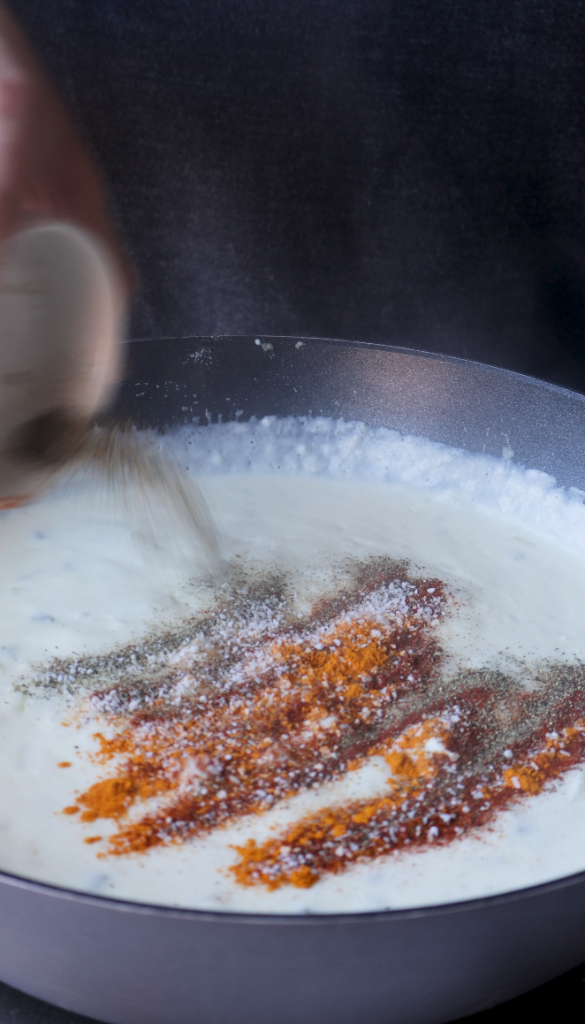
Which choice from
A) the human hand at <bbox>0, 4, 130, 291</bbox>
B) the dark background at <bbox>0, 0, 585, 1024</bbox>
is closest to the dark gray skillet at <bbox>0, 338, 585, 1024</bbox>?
the human hand at <bbox>0, 4, 130, 291</bbox>

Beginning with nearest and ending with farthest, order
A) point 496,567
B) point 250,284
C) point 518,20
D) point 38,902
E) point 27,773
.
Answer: point 38,902
point 27,773
point 496,567
point 518,20
point 250,284

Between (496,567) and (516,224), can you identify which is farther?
(516,224)

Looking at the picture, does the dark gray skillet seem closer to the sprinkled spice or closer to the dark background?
the sprinkled spice

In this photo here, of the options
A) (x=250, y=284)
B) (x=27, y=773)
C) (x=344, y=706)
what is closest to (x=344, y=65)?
(x=250, y=284)

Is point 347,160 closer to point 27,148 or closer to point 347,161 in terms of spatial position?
point 347,161

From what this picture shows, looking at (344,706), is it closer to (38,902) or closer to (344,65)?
(38,902)

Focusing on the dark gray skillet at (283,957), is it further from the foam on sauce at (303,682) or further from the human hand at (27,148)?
the human hand at (27,148)

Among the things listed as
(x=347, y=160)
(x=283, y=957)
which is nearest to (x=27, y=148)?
(x=347, y=160)

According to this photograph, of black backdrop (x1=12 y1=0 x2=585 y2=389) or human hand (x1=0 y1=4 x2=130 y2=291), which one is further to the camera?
black backdrop (x1=12 y1=0 x2=585 y2=389)

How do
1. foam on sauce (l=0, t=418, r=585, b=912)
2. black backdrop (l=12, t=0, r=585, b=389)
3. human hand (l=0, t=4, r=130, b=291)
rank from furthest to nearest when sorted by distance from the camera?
1. black backdrop (l=12, t=0, r=585, b=389)
2. human hand (l=0, t=4, r=130, b=291)
3. foam on sauce (l=0, t=418, r=585, b=912)
